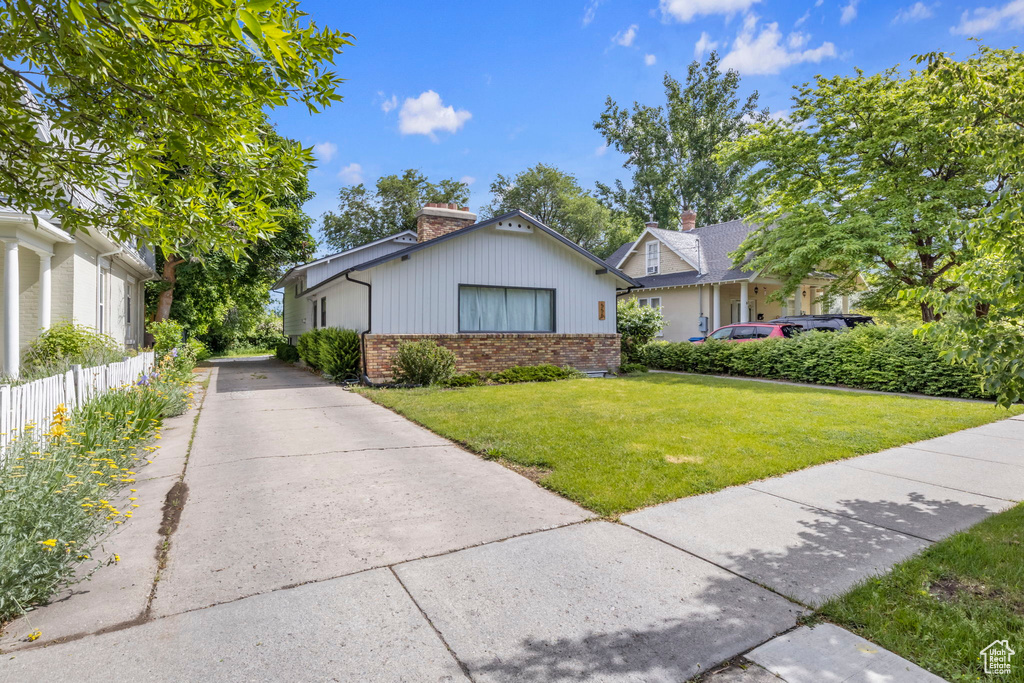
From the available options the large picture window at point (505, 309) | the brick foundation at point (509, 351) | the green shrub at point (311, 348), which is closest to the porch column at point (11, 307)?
the brick foundation at point (509, 351)

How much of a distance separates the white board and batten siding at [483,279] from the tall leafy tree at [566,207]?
26.6 m

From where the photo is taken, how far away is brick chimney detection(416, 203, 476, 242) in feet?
48.8

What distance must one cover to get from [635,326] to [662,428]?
430 inches

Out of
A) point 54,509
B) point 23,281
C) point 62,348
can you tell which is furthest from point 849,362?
point 23,281

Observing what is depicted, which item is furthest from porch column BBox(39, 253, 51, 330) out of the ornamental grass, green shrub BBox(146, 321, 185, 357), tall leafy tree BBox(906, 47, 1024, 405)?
tall leafy tree BBox(906, 47, 1024, 405)

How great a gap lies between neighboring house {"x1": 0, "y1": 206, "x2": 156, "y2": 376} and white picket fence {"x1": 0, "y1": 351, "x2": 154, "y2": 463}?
193 cm

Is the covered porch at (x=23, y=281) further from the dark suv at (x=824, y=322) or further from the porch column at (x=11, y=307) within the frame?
the dark suv at (x=824, y=322)

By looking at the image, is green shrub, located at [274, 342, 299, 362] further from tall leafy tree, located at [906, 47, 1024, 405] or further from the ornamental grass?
tall leafy tree, located at [906, 47, 1024, 405]

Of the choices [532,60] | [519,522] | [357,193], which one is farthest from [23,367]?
[357,193]

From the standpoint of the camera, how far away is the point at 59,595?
2.96m

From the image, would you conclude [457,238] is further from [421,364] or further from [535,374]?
[535,374]

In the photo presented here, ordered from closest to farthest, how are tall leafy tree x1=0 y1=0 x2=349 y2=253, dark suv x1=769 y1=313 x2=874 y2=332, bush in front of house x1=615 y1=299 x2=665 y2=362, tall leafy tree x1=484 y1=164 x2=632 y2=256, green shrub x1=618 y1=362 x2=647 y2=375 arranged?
tall leafy tree x1=0 y1=0 x2=349 y2=253 < green shrub x1=618 y1=362 x2=647 y2=375 < dark suv x1=769 y1=313 x2=874 y2=332 < bush in front of house x1=615 y1=299 x2=665 y2=362 < tall leafy tree x1=484 y1=164 x2=632 y2=256

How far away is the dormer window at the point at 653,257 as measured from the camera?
2531 cm

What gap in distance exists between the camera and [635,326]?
58.5 feet
